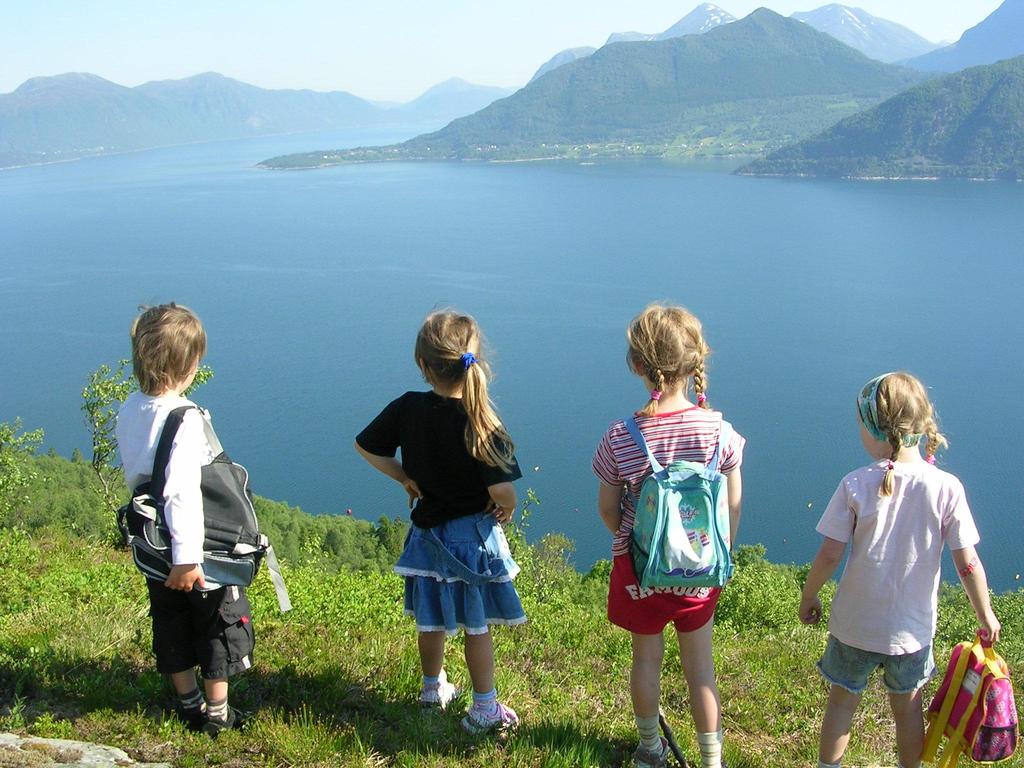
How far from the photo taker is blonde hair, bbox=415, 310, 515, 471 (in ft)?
7.88

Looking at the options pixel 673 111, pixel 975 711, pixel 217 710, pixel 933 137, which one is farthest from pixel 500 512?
pixel 673 111

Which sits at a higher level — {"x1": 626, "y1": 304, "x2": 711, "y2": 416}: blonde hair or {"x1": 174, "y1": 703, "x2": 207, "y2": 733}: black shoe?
{"x1": 626, "y1": 304, "x2": 711, "y2": 416}: blonde hair

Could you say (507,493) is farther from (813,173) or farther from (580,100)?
(580,100)

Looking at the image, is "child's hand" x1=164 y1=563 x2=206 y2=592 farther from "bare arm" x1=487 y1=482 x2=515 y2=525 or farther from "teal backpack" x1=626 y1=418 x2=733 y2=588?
"teal backpack" x1=626 y1=418 x2=733 y2=588

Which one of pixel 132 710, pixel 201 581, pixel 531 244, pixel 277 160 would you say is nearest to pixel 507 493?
pixel 201 581

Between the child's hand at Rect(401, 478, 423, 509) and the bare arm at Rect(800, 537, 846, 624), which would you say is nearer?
the bare arm at Rect(800, 537, 846, 624)

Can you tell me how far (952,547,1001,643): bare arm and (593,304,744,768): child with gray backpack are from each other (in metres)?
0.60

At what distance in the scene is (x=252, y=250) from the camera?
68.4 meters

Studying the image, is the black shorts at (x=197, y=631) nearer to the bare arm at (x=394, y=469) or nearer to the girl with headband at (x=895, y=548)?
the bare arm at (x=394, y=469)

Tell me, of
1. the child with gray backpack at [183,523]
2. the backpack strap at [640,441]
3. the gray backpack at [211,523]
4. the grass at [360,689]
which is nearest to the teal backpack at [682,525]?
the backpack strap at [640,441]

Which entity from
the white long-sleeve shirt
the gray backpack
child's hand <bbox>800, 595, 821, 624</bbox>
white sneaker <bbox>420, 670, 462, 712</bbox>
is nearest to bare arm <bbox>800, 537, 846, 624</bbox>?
child's hand <bbox>800, 595, 821, 624</bbox>

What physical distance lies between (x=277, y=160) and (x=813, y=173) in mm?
87731

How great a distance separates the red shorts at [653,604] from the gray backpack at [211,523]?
1.01 meters

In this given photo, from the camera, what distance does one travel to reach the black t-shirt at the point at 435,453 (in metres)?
2.48
